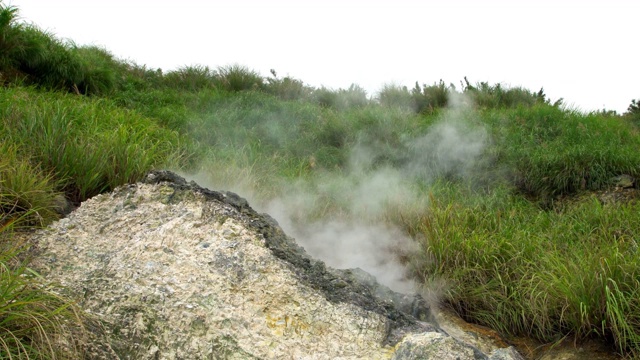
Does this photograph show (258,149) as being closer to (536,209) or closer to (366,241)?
(366,241)

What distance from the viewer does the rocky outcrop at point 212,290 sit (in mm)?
2363

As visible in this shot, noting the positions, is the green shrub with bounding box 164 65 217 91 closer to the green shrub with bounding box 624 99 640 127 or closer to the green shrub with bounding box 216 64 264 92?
the green shrub with bounding box 216 64 264 92

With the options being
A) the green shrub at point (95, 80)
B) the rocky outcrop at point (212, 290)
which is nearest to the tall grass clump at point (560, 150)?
the rocky outcrop at point (212, 290)

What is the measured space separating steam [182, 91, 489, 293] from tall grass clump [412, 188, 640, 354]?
0.27 meters

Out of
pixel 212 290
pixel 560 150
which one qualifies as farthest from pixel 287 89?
pixel 212 290

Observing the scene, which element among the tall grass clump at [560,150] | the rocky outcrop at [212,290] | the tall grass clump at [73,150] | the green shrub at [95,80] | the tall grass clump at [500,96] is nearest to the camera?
the rocky outcrop at [212,290]

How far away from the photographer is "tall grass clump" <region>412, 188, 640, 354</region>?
321 cm

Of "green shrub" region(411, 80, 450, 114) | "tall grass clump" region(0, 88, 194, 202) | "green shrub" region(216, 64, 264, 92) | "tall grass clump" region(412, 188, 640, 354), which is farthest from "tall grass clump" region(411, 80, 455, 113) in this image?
"tall grass clump" region(0, 88, 194, 202)

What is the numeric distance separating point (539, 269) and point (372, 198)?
1.66 m

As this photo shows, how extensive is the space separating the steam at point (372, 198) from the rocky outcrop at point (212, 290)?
3.68ft

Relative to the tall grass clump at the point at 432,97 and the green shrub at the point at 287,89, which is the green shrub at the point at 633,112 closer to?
the tall grass clump at the point at 432,97

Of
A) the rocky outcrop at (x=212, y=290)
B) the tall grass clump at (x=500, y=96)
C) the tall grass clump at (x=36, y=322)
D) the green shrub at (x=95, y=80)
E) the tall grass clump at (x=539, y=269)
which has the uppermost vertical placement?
the tall grass clump at (x=500, y=96)

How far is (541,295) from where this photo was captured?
350cm

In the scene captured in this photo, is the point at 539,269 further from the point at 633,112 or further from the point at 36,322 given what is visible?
the point at 633,112
